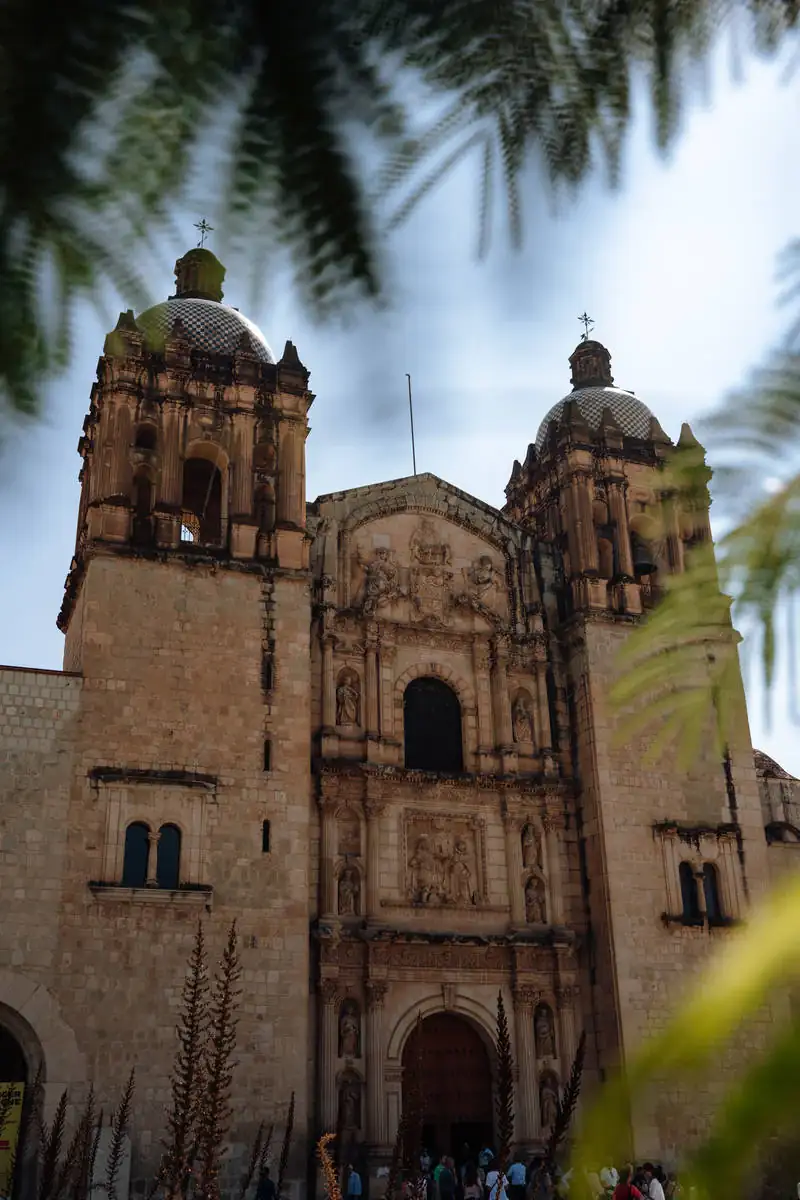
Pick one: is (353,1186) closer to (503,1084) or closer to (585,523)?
(585,523)

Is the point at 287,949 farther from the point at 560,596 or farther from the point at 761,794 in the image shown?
the point at 761,794

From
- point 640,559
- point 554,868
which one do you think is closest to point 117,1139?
point 554,868

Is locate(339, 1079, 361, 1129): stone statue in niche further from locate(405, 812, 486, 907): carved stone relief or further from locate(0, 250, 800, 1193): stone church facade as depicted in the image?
locate(405, 812, 486, 907): carved stone relief

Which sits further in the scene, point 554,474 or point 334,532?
point 554,474

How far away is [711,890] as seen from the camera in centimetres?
1984

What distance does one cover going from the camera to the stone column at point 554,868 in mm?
19344

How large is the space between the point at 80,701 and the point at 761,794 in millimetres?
12761

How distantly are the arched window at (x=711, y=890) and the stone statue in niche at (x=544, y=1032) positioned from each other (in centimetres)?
318

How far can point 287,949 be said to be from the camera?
16.7 meters

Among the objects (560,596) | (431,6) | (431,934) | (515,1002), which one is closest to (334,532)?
(560,596)

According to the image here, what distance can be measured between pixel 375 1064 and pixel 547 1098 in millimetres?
2874

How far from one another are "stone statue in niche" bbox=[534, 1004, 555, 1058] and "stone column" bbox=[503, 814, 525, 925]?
1371mm

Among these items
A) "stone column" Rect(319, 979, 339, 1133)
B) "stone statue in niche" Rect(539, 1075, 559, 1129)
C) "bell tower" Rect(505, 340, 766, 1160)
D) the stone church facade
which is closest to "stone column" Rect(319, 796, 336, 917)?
the stone church facade

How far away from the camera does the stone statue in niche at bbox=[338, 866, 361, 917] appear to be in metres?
18.1
